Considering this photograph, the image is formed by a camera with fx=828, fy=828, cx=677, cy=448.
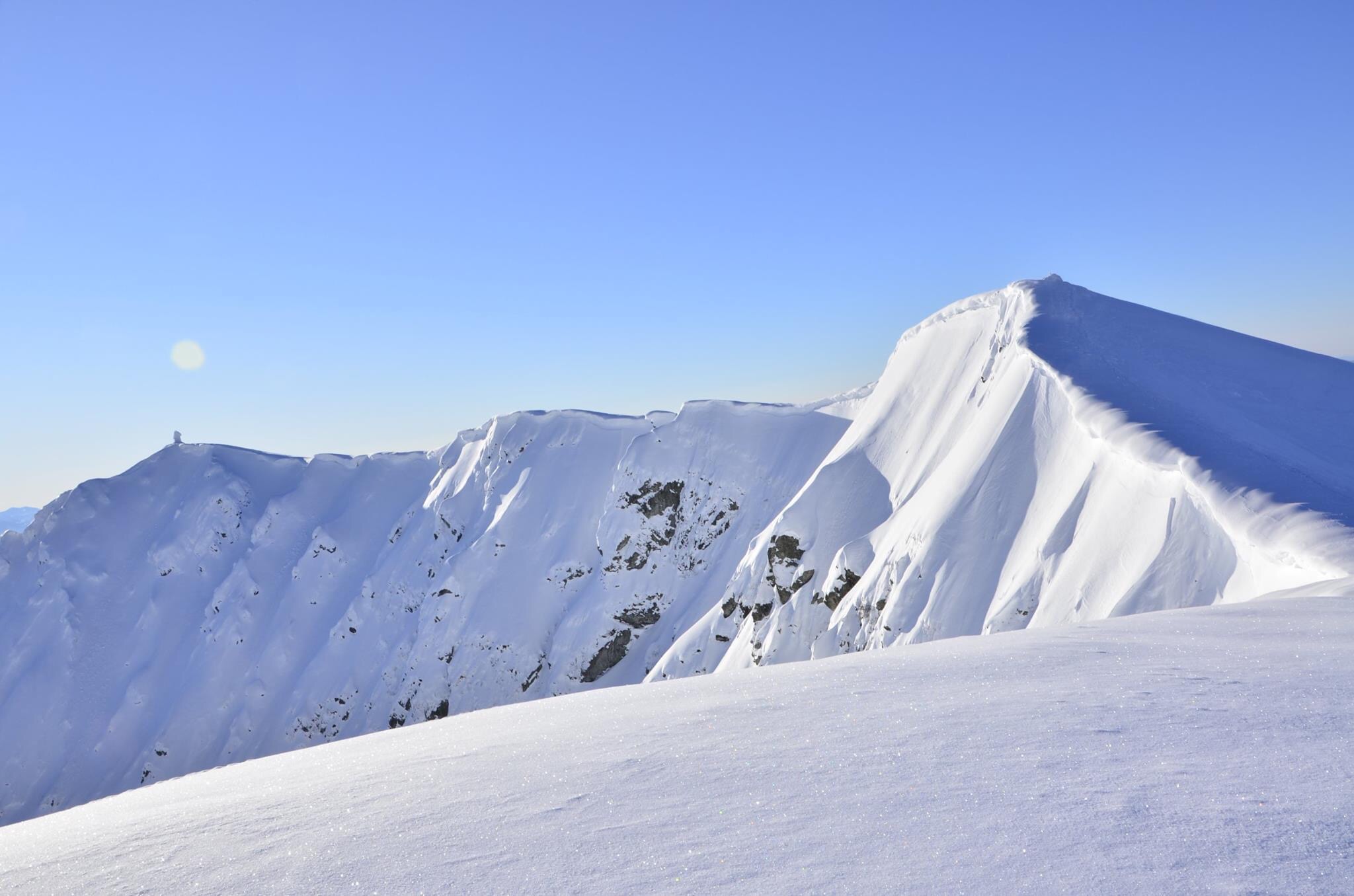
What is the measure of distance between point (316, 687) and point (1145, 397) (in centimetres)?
4524

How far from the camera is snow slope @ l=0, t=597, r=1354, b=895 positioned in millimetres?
3199

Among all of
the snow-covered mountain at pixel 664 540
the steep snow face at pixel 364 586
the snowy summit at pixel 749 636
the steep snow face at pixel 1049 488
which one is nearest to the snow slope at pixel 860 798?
the snowy summit at pixel 749 636

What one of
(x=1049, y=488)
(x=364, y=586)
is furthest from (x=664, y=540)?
(x=1049, y=488)

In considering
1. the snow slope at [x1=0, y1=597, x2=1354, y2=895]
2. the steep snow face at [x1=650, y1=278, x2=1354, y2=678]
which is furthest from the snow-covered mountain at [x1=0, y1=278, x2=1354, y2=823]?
the snow slope at [x1=0, y1=597, x2=1354, y2=895]

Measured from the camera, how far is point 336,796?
515 cm

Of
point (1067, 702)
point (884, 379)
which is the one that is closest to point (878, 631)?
point (884, 379)

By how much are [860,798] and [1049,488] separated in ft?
68.0

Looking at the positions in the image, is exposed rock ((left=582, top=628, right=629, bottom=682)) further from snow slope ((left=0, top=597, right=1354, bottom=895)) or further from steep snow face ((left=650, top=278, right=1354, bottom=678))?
snow slope ((left=0, top=597, right=1354, bottom=895))

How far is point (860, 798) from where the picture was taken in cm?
387

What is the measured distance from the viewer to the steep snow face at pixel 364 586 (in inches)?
1796

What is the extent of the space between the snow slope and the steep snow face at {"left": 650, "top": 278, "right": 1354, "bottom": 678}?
680cm

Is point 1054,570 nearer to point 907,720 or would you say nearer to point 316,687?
point 907,720

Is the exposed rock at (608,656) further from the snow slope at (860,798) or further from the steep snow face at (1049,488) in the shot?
the snow slope at (860,798)

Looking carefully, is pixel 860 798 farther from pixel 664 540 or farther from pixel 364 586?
pixel 364 586
